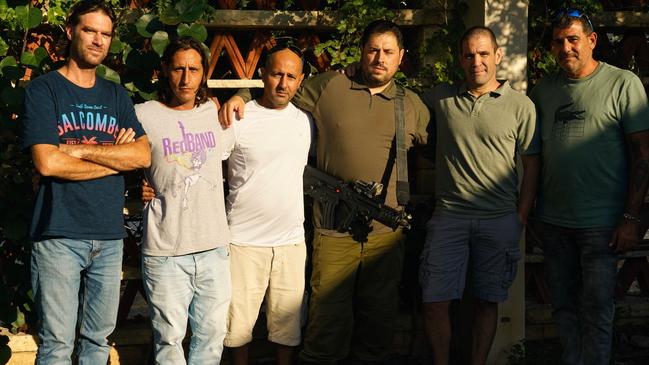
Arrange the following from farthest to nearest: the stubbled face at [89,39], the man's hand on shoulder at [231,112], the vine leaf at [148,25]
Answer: the vine leaf at [148,25], the man's hand on shoulder at [231,112], the stubbled face at [89,39]

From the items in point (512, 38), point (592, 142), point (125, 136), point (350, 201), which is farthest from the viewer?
point (512, 38)

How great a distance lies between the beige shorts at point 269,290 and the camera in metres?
4.52

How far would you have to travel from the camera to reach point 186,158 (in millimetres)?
4148

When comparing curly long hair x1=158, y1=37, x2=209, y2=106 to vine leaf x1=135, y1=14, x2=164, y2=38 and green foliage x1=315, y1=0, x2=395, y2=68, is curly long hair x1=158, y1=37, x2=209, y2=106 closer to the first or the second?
vine leaf x1=135, y1=14, x2=164, y2=38

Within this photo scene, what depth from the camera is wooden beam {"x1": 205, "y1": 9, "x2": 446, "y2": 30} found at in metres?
5.28

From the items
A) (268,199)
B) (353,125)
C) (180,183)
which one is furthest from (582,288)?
(180,183)

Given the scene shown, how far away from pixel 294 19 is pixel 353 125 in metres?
1.09

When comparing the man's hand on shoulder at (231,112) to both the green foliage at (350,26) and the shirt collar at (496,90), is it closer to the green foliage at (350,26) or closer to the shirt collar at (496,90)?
the green foliage at (350,26)

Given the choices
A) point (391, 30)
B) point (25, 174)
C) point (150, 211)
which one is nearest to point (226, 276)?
point (150, 211)

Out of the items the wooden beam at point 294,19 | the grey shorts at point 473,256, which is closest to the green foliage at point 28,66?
the wooden beam at point 294,19

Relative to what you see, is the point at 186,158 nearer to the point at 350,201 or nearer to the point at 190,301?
the point at 190,301

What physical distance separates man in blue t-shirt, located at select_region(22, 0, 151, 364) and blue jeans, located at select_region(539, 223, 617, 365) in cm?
238

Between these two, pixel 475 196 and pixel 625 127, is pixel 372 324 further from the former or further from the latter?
pixel 625 127

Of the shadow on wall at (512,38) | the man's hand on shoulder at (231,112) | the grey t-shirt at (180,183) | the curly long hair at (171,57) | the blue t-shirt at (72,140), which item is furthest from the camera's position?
the shadow on wall at (512,38)
